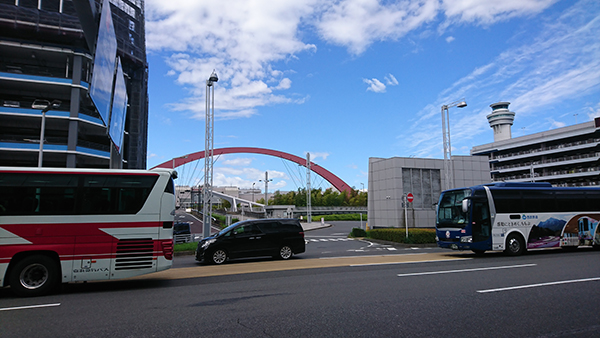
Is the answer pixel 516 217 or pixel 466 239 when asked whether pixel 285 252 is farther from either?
pixel 516 217

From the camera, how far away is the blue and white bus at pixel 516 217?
1470 centimetres

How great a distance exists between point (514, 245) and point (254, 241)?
10.6m

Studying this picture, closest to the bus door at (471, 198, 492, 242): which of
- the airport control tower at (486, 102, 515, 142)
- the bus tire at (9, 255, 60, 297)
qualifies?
the bus tire at (9, 255, 60, 297)

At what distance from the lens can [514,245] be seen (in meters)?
15.0

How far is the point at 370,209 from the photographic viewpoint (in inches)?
1401

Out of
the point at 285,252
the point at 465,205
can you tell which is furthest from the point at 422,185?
the point at 285,252

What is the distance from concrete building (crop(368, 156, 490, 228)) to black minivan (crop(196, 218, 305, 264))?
18.0 meters

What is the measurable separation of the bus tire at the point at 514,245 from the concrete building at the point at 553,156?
47313 millimetres

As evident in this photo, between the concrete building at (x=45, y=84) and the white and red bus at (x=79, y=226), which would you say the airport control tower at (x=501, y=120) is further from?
the white and red bus at (x=79, y=226)

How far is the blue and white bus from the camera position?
48.2ft

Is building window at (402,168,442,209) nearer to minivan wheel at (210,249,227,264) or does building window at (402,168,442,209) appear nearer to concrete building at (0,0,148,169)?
minivan wheel at (210,249,227,264)

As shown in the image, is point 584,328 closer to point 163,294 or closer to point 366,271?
point 366,271

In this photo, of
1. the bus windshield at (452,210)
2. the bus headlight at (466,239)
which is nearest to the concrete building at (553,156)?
the bus windshield at (452,210)

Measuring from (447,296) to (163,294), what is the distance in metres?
5.90
